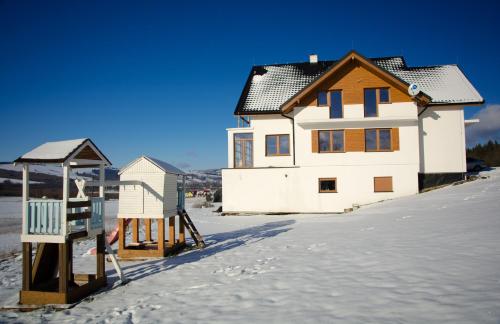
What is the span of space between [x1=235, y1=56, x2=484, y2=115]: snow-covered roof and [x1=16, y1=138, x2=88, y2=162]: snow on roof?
16.2 meters

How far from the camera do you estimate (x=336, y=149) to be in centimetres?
2222

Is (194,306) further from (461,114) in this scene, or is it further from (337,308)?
(461,114)

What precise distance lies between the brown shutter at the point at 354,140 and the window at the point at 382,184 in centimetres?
212

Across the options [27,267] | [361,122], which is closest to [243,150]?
[361,122]

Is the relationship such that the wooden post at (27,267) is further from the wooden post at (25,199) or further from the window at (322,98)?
the window at (322,98)

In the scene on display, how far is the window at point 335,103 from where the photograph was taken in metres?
22.3

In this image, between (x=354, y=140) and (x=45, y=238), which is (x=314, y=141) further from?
(x=45, y=238)

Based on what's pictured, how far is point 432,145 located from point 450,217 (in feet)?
37.9

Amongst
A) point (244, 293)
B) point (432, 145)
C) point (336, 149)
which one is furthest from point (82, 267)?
point (432, 145)

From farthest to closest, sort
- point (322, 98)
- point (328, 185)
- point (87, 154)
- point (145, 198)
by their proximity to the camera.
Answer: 1. point (322, 98)
2. point (328, 185)
3. point (145, 198)
4. point (87, 154)

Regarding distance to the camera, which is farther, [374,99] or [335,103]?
[335,103]

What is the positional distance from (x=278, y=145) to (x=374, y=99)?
22.4 ft

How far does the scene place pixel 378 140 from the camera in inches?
863

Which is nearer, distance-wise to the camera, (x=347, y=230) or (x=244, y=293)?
(x=244, y=293)
